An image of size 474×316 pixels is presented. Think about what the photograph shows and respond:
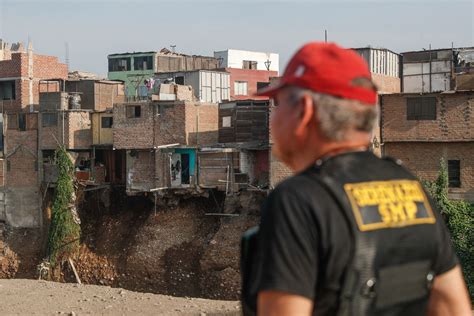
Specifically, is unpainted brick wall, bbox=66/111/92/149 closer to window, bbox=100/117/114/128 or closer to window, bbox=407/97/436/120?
window, bbox=100/117/114/128

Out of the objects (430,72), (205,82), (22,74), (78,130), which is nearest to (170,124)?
(78,130)

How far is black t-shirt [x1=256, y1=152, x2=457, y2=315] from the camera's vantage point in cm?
167

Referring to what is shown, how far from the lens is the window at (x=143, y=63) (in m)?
41.1

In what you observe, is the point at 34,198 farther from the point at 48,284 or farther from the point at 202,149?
the point at 48,284

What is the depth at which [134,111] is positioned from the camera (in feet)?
87.8

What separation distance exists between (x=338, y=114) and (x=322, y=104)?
5cm

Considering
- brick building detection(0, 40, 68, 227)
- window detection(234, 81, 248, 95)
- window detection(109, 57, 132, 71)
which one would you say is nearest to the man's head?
brick building detection(0, 40, 68, 227)

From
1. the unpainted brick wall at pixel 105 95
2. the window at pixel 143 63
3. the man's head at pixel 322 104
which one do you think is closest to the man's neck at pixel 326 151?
the man's head at pixel 322 104

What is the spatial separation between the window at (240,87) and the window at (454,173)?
17.9 metres

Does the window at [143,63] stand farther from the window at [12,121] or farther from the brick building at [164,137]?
the brick building at [164,137]

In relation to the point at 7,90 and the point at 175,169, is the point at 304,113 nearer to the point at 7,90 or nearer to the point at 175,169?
the point at 175,169

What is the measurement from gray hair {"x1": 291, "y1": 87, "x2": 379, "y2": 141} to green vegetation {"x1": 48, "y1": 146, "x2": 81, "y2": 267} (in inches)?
1021

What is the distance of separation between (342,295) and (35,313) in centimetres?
1293

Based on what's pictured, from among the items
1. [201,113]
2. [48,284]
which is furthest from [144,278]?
[48,284]
